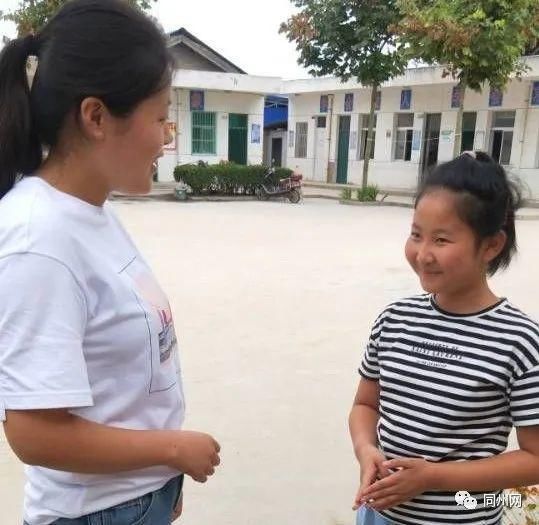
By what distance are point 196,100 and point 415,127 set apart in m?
6.35

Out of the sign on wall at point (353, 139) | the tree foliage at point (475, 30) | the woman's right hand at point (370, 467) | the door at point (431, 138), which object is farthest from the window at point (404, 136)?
the woman's right hand at point (370, 467)

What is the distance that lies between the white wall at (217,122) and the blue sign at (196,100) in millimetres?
106

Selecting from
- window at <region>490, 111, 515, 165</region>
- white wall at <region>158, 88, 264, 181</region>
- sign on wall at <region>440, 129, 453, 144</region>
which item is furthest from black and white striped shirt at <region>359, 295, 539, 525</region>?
white wall at <region>158, 88, 264, 181</region>

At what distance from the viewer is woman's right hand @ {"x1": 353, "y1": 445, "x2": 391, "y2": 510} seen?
99 centimetres

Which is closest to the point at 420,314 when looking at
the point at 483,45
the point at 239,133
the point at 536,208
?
the point at 483,45

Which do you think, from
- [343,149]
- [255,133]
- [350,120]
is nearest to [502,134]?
[350,120]

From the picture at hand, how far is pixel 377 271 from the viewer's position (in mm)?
5633

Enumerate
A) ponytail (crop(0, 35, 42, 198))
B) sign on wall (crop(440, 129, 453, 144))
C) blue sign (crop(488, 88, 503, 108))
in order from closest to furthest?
ponytail (crop(0, 35, 42, 198)) < blue sign (crop(488, 88, 503, 108)) < sign on wall (crop(440, 129, 453, 144))

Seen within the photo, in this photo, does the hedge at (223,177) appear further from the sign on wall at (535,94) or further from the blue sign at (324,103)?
the blue sign at (324,103)

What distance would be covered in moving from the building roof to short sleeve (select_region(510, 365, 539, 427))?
18392mm

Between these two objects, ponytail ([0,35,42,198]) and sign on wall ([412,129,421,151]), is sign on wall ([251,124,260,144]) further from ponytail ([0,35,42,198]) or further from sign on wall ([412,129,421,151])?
ponytail ([0,35,42,198])

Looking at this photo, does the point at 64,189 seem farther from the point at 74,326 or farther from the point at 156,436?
the point at 156,436

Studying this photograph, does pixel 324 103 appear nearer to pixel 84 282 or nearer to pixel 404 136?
pixel 404 136

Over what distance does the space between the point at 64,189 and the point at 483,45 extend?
11.0m
